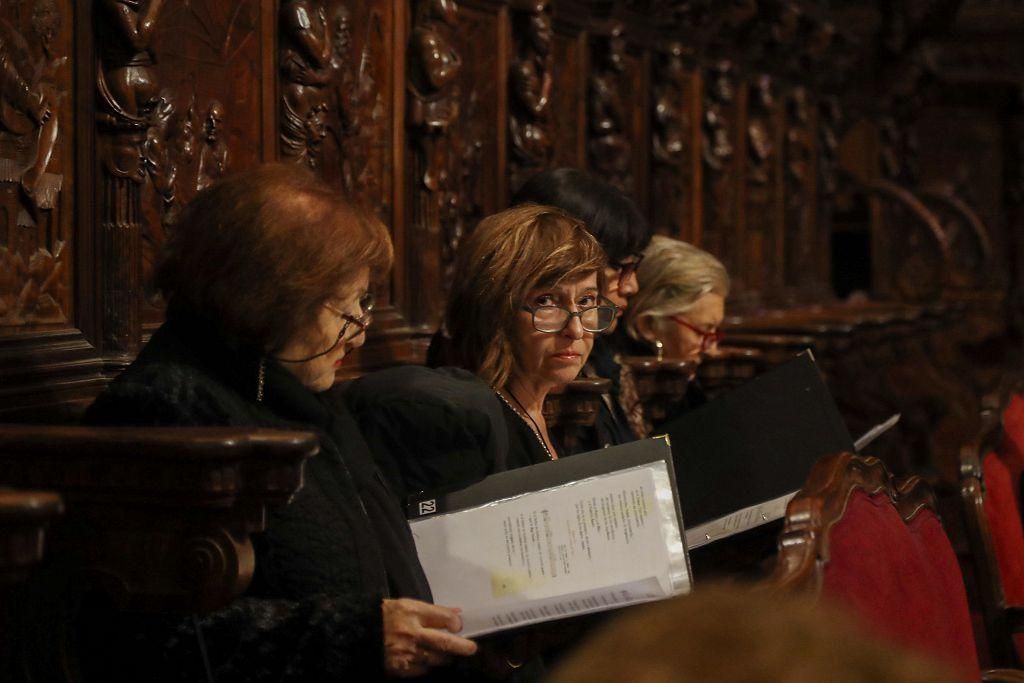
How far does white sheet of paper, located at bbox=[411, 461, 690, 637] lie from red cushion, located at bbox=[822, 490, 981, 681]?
0.26 metres

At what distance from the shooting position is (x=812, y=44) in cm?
979

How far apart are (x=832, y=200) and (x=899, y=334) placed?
2.94 meters

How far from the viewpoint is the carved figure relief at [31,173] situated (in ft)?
9.77

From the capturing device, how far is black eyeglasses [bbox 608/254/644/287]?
3.67 meters

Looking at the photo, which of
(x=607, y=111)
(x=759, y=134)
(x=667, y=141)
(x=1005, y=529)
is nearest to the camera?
(x=1005, y=529)

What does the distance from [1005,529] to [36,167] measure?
2.07 m

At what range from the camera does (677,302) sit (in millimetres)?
4676

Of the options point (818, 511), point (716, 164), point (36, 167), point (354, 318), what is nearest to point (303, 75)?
point (36, 167)

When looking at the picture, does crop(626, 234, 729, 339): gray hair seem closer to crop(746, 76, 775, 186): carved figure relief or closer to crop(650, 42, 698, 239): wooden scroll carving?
crop(650, 42, 698, 239): wooden scroll carving

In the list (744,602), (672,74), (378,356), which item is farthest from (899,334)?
(744,602)

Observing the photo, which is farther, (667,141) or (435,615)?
(667,141)

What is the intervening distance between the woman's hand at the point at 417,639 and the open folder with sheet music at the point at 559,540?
0.09 meters

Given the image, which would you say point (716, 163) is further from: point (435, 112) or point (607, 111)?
point (435, 112)

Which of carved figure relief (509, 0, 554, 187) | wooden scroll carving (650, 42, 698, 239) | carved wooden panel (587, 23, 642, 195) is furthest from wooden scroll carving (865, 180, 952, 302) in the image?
carved figure relief (509, 0, 554, 187)
